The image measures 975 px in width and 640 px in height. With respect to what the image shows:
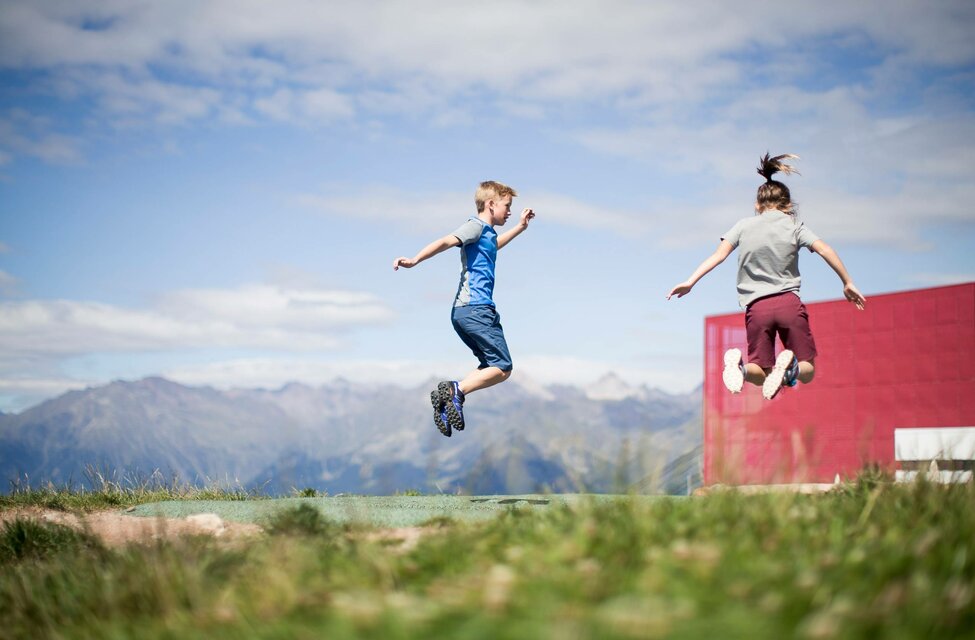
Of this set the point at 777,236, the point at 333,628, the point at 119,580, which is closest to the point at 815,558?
the point at 333,628

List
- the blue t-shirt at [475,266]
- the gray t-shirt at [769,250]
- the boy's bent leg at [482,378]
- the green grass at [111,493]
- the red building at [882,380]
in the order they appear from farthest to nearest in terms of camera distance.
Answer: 1. the red building at [882,380]
2. the green grass at [111,493]
3. the blue t-shirt at [475,266]
4. the boy's bent leg at [482,378]
5. the gray t-shirt at [769,250]

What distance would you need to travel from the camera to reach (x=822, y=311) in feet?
122

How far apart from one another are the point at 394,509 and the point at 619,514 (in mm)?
3111

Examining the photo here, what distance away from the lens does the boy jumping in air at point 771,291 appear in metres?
8.50

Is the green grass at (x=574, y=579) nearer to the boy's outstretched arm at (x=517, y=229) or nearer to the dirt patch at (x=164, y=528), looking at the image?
the dirt patch at (x=164, y=528)

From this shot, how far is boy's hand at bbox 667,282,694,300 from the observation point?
848cm

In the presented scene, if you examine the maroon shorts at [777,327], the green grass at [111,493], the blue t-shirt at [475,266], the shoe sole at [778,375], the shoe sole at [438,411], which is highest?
the blue t-shirt at [475,266]

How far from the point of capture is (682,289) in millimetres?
8531

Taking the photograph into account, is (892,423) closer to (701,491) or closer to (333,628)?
(701,491)

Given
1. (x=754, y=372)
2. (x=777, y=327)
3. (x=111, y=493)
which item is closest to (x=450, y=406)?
(x=754, y=372)

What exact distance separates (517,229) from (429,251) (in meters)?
1.43

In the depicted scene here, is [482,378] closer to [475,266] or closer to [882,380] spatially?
[475,266]

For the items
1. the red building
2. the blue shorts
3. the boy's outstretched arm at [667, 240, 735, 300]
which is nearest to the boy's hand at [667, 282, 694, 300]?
the boy's outstretched arm at [667, 240, 735, 300]

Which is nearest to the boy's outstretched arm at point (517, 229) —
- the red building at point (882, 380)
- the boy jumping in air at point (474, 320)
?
the boy jumping in air at point (474, 320)
